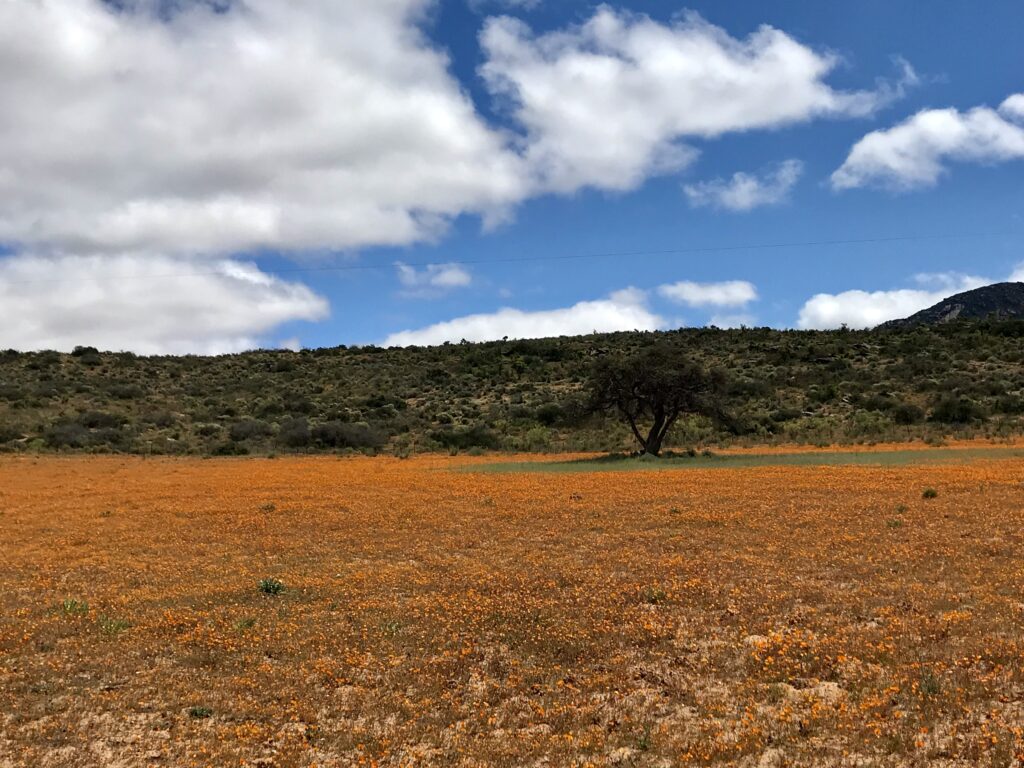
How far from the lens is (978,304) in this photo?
452 ft

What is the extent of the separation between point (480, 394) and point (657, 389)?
35572mm

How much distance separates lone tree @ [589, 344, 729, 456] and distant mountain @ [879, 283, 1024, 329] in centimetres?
10039

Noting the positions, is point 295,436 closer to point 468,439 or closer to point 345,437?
point 345,437

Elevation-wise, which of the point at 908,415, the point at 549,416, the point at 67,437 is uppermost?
the point at 67,437

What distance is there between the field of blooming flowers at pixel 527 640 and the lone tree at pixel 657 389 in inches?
896

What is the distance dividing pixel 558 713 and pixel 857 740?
2.51 m

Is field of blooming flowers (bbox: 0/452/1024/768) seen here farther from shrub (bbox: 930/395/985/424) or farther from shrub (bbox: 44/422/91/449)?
shrub (bbox: 44/422/91/449)

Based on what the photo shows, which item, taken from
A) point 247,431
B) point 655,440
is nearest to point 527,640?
point 655,440

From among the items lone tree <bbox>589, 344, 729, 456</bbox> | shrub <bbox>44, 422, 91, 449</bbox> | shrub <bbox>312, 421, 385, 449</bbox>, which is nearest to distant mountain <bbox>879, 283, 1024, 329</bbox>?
lone tree <bbox>589, 344, 729, 456</bbox>

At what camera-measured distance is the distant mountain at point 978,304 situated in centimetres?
13125

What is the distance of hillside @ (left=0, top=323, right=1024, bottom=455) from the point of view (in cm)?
5441

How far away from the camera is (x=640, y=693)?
24.1ft

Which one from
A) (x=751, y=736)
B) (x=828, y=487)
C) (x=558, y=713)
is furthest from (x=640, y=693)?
(x=828, y=487)

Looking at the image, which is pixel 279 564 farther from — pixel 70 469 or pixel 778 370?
pixel 778 370
